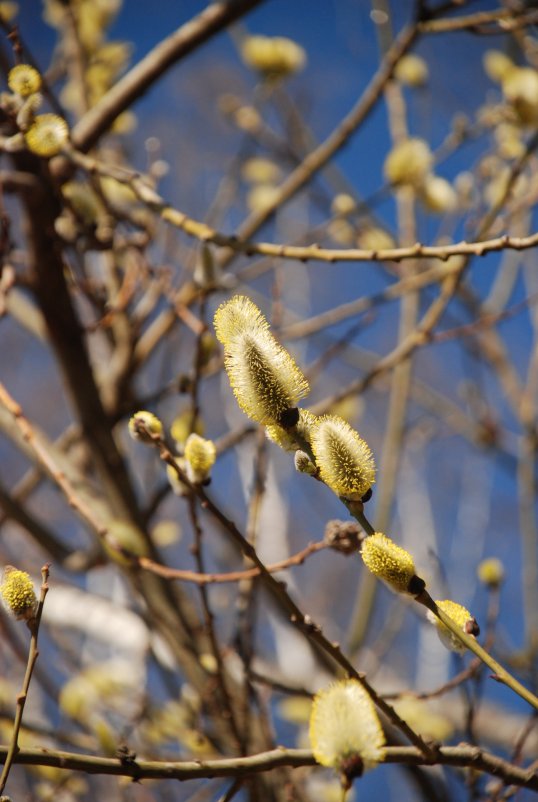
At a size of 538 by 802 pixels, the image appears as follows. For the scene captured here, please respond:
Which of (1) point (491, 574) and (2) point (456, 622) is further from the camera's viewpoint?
(1) point (491, 574)

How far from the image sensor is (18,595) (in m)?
0.74

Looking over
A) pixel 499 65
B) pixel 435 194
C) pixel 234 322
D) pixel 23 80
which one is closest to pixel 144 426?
pixel 234 322

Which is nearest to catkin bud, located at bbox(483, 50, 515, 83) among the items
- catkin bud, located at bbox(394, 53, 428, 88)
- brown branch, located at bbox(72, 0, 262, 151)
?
catkin bud, located at bbox(394, 53, 428, 88)

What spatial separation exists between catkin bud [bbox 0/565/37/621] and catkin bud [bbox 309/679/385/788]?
0.30 m

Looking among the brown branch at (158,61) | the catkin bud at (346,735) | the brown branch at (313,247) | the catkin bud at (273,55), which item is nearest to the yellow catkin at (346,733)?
the catkin bud at (346,735)

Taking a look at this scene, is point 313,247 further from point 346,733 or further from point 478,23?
point 478,23

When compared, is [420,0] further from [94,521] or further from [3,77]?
[94,521]

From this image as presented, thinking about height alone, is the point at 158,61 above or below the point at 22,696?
above

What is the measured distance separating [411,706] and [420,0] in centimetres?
169

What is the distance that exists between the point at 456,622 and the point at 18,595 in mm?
426

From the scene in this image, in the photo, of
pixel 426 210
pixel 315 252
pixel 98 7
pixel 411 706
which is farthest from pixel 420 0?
pixel 411 706

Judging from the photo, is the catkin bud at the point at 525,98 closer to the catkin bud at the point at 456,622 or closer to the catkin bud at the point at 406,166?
the catkin bud at the point at 406,166

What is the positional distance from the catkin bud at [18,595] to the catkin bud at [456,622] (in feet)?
1.28

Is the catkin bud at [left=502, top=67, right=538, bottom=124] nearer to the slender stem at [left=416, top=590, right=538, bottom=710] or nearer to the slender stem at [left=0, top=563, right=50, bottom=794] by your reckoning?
the slender stem at [left=416, top=590, right=538, bottom=710]
